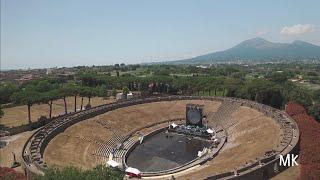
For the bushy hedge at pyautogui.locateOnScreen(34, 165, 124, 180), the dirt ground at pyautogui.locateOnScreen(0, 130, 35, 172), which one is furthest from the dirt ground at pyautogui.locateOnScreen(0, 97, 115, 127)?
the bushy hedge at pyautogui.locateOnScreen(34, 165, 124, 180)

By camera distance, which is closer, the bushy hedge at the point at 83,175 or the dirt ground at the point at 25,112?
the bushy hedge at the point at 83,175

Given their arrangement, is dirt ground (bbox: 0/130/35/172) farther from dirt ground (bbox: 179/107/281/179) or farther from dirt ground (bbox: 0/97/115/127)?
dirt ground (bbox: 179/107/281/179)

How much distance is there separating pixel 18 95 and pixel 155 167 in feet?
131

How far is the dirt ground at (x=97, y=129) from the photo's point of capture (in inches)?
1750

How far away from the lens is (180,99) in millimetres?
78188

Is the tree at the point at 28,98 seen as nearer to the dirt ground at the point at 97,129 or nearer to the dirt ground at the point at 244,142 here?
the dirt ground at the point at 97,129

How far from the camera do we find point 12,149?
5122 centimetres

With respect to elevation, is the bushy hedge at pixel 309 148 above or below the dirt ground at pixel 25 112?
above

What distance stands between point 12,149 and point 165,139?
76.2 feet

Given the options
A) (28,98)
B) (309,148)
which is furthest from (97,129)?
(309,148)

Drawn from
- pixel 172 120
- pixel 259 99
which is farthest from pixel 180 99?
pixel 259 99

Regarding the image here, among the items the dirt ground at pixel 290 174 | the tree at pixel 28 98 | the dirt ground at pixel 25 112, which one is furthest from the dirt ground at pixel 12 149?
the dirt ground at pixel 290 174

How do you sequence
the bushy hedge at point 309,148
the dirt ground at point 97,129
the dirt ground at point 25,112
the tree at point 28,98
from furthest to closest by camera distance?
the dirt ground at point 25,112
the tree at point 28,98
the dirt ground at point 97,129
the bushy hedge at point 309,148

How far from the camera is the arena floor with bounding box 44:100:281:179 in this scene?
41.0 metres
